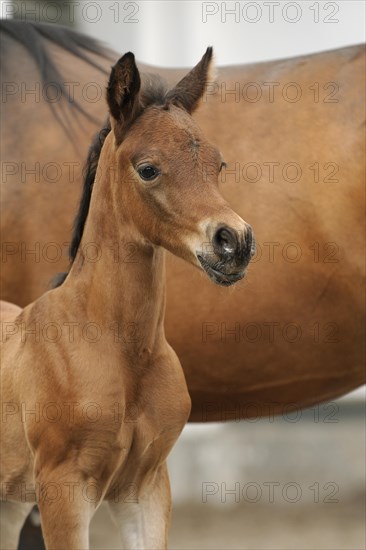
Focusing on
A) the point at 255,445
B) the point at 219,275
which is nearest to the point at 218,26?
the point at 255,445

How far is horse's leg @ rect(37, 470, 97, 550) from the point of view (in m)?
2.20

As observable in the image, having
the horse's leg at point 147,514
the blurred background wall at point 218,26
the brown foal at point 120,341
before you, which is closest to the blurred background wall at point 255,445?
the blurred background wall at point 218,26

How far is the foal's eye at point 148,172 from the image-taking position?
6.98 ft

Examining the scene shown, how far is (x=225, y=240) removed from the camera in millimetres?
2021

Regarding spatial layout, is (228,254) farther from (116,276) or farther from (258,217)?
(258,217)

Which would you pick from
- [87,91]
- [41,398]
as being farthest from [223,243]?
[87,91]

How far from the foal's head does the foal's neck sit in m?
0.07

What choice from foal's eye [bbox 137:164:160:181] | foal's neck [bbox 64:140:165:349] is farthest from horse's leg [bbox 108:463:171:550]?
foal's eye [bbox 137:164:160:181]

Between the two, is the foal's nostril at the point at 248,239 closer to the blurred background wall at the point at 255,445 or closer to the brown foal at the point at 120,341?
the brown foal at the point at 120,341

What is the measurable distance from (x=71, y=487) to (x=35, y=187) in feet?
4.34

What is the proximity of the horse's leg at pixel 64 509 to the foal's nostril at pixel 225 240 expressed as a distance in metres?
0.62

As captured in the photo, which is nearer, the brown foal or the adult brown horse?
the brown foal

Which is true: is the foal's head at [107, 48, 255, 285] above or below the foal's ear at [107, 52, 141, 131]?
below

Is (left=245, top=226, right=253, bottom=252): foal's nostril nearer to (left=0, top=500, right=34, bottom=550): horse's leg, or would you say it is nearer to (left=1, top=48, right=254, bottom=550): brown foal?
(left=1, top=48, right=254, bottom=550): brown foal
